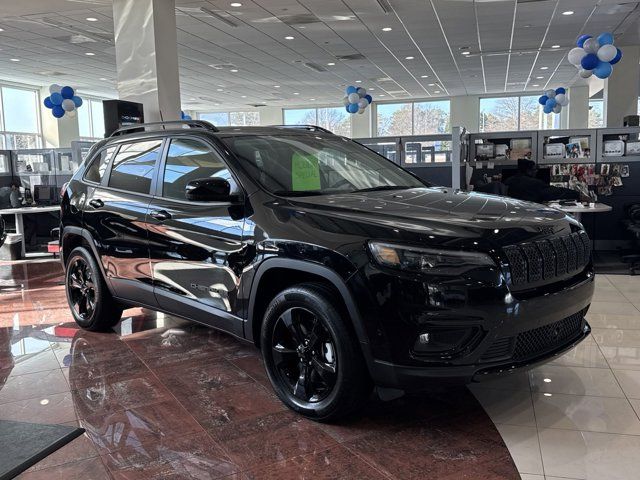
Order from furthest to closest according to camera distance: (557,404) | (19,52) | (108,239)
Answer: (19,52), (108,239), (557,404)

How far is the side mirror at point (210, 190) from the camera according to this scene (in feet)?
9.32

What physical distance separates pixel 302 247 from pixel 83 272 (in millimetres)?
2322

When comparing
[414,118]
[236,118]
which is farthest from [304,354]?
[236,118]

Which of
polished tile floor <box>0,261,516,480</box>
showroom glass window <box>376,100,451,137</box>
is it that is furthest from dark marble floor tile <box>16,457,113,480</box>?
showroom glass window <box>376,100,451,137</box>

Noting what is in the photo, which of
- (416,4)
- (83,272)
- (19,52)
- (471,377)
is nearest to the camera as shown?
(471,377)

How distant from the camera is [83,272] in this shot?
4.19 m

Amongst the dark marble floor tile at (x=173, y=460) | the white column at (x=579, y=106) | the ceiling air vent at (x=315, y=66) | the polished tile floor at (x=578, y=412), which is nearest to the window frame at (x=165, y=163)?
the dark marble floor tile at (x=173, y=460)

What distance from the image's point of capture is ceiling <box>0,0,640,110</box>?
30.4 ft

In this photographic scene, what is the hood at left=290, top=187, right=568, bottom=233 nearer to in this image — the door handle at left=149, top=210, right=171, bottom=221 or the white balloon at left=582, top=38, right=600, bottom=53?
the door handle at left=149, top=210, right=171, bottom=221

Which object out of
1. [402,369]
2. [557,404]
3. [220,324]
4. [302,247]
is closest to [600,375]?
[557,404]

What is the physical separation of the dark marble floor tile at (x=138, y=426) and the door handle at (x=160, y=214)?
3.40ft

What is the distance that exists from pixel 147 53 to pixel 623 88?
11.3 m

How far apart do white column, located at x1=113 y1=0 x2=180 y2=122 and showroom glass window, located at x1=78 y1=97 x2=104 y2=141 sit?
48.6 ft

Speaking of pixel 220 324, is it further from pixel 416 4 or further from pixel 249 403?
pixel 416 4
